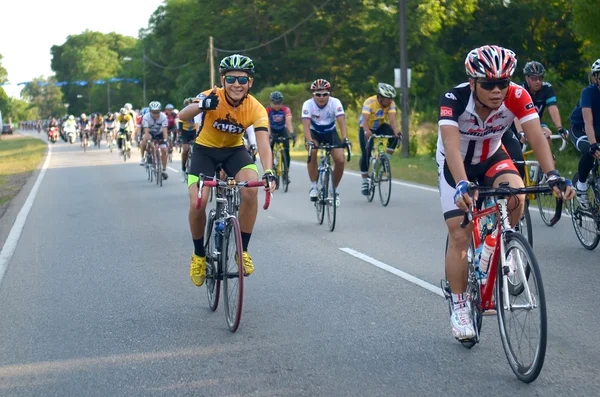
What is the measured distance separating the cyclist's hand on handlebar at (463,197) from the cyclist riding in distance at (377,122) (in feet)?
32.7

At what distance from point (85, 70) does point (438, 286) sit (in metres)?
169

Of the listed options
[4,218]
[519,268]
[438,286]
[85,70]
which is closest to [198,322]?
[438,286]

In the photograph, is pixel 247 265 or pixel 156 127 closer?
pixel 247 265

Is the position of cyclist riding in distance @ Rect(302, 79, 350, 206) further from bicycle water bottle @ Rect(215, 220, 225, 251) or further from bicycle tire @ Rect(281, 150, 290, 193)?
bicycle water bottle @ Rect(215, 220, 225, 251)

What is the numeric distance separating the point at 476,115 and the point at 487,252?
2.81ft

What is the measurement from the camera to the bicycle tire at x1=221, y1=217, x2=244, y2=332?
6781 mm

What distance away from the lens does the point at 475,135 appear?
20.5 feet

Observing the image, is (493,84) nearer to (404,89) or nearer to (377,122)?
(377,122)

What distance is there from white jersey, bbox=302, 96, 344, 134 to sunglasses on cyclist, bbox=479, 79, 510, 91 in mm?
7950

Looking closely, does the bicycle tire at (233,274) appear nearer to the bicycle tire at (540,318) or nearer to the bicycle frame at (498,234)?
the bicycle frame at (498,234)

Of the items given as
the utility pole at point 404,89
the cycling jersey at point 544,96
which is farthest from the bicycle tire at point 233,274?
the utility pole at point 404,89

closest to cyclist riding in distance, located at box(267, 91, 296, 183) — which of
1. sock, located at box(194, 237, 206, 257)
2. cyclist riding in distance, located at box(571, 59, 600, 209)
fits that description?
cyclist riding in distance, located at box(571, 59, 600, 209)

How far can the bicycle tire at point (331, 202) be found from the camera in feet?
41.4

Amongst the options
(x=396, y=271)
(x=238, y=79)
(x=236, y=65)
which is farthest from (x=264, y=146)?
(x=396, y=271)
